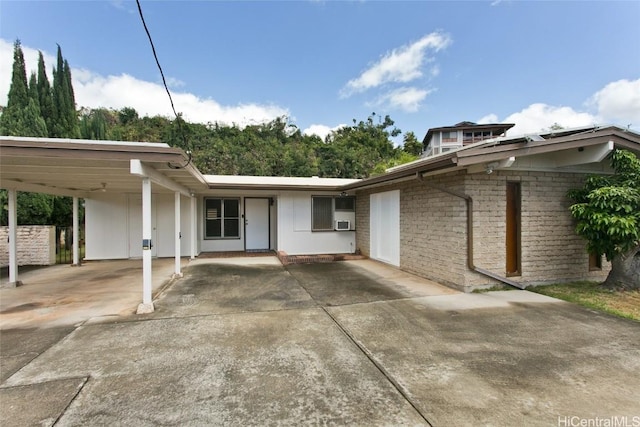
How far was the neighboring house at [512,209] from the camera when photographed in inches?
211

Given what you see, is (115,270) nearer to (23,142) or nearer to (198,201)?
(198,201)

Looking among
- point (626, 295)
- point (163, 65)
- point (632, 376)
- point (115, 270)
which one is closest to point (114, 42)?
point (163, 65)

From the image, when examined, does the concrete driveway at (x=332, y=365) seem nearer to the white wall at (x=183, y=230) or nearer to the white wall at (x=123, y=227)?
the white wall at (x=183, y=230)

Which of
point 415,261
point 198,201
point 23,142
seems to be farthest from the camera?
point 198,201

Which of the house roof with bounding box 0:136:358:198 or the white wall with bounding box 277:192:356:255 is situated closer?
the house roof with bounding box 0:136:358:198

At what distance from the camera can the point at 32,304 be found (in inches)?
201

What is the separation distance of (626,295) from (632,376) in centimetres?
354

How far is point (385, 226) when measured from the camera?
28.8 feet

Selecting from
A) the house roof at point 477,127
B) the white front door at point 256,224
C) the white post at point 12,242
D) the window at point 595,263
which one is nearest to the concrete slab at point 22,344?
the white post at point 12,242

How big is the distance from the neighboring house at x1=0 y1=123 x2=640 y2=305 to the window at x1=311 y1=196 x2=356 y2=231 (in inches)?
27.4

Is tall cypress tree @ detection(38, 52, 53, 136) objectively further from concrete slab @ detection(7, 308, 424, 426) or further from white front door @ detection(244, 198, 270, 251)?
concrete slab @ detection(7, 308, 424, 426)

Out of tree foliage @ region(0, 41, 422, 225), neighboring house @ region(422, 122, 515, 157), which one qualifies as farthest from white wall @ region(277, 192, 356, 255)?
neighboring house @ region(422, 122, 515, 157)

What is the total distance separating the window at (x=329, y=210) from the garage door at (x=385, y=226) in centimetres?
130

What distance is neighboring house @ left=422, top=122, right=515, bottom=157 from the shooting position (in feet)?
103
